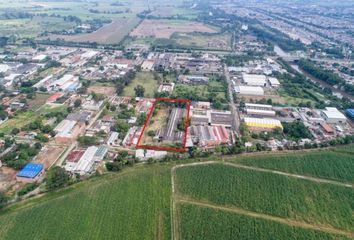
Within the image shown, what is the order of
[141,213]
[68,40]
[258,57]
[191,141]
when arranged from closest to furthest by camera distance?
[141,213]
[191,141]
[258,57]
[68,40]

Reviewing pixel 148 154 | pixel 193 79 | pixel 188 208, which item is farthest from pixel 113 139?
pixel 193 79

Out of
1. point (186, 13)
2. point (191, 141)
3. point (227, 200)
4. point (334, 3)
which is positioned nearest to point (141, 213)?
point (227, 200)

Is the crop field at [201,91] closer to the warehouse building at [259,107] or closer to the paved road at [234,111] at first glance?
the paved road at [234,111]

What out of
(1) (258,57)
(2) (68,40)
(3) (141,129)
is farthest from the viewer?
(2) (68,40)

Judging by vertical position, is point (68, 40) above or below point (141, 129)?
above

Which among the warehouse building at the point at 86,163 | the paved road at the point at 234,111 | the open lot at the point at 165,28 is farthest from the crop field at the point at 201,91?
the open lot at the point at 165,28

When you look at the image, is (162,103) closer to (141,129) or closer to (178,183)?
(141,129)
